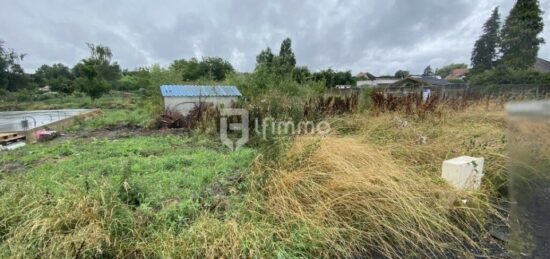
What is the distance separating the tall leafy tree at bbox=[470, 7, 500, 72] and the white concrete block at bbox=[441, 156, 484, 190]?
30.0 meters

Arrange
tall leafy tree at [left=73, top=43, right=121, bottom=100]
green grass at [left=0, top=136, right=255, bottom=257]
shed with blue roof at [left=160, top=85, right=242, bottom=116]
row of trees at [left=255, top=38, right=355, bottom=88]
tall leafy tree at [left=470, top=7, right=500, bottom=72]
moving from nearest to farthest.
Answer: green grass at [left=0, top=136, right=255, bottom=257], shed with blue roof at [left=160, top=85, right=242, bottom=116], row of trees at [left=255, top=38, right=355, bottom=88], tall leafy tree at [left=73, top=43, right=121, bottom=100], tall leafy tree at [left=470, top=7, right=500, bottom=72]

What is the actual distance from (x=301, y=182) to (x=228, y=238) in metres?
0.87

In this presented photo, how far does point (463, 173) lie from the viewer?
107 inches

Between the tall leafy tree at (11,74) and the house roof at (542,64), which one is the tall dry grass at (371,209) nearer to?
the house roof at (542,64)

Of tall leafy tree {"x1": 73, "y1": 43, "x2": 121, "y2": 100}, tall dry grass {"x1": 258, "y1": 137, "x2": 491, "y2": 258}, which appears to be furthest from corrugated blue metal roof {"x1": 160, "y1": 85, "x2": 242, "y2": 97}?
tall leafy tree {"x1": 73, "y1": 43, "x2": 121, "y2": 100}

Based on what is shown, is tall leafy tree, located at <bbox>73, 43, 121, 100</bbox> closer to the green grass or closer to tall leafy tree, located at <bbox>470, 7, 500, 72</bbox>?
the green grass

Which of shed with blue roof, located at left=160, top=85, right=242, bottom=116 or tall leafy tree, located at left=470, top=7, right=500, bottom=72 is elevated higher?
tall leafy tree, located at left=470, top=7, right=500, bottom=72

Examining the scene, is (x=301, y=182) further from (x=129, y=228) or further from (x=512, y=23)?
(x=512, y=23)

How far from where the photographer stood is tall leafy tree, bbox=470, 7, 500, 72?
26.7 metres

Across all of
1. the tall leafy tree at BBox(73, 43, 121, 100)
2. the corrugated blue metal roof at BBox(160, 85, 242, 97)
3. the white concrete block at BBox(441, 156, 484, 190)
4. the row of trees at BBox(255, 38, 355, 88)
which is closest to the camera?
Answer: the white concrete block at BBox(441, 156, 484, 190)

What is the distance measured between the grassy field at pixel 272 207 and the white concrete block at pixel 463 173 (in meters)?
0.10

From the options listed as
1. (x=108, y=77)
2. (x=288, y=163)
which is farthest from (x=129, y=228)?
(x=108, y=77)

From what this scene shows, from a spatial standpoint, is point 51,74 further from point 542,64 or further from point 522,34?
point 542,64

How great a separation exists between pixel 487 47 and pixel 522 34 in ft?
19.9
